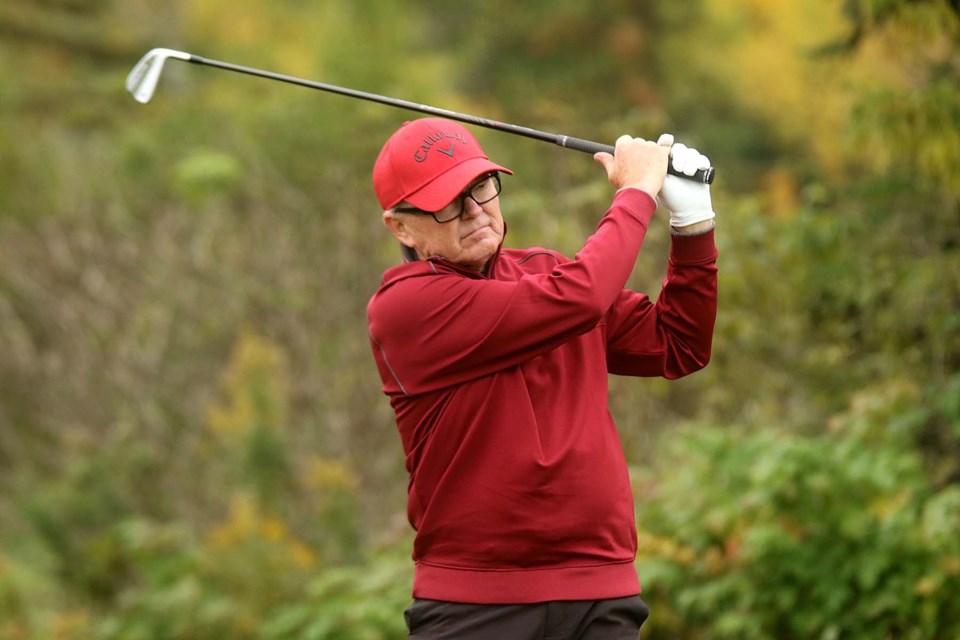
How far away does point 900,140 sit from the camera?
229 inches

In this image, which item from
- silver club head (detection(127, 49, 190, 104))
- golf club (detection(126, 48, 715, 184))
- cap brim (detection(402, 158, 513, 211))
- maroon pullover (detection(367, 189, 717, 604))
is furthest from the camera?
silver club head (detection(127, 49, 190, 104))

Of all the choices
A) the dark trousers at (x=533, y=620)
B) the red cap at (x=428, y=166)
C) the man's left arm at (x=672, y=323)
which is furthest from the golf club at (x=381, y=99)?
the dark trousers at (x=533, y=620)

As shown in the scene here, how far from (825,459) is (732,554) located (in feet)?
2.07

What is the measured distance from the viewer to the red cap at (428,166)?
3129mm

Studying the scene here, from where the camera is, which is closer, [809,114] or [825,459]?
[825,459]

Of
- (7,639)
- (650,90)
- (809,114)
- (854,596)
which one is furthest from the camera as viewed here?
(650,90)

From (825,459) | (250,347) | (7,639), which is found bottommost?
(7,639)

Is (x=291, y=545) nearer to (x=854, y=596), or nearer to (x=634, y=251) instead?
(x=854, y=596)

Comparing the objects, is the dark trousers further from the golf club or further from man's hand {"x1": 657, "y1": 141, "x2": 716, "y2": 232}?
the golf club

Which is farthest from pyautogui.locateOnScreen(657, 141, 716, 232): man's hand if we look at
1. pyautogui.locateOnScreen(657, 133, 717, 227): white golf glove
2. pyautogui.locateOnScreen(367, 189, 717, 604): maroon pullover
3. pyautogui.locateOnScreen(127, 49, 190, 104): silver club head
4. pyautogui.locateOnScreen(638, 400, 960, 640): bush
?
pyautogui.locateOnScreen(638, 400, 960, 640): bush

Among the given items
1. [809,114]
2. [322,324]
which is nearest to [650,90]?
[809,114]

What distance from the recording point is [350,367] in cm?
1127

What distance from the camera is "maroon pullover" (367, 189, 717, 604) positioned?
3.00 metres

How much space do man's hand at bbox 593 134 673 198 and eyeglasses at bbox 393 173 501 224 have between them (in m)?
0.28
